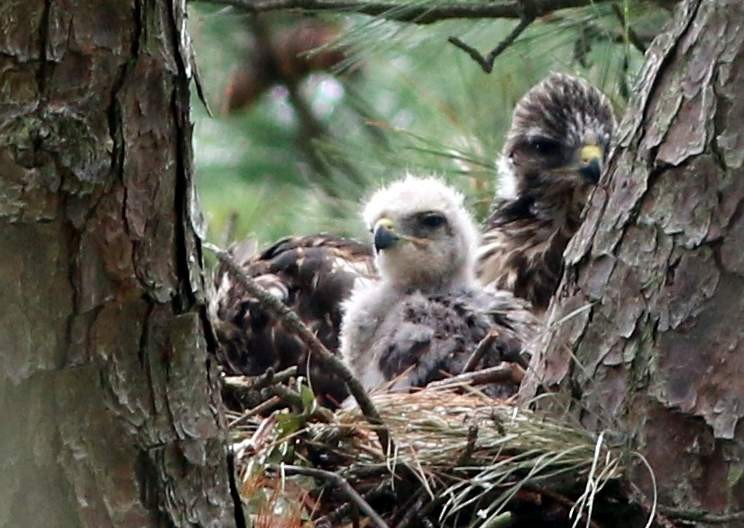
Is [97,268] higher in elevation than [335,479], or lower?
higher

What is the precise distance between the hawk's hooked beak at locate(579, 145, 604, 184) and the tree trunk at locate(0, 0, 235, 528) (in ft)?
7.59

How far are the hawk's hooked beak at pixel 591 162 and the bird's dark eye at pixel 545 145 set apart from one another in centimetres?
9

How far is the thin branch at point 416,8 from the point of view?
4047mm

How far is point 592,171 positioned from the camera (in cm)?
433

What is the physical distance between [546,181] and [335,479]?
1.94 m

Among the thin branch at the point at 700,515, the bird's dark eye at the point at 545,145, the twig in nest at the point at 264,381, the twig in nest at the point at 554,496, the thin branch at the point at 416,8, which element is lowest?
the thin branch at the point at 700,515

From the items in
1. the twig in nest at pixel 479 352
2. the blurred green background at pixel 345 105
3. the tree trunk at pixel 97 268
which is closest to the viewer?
the tree trunk at pixel 97 268

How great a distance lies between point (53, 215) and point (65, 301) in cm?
11

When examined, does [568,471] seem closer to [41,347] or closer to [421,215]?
[41,347]

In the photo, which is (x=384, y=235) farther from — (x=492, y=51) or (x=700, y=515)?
(x=700, y=515)

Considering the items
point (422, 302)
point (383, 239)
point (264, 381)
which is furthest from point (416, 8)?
point (264, 381)

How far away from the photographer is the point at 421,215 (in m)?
4.09

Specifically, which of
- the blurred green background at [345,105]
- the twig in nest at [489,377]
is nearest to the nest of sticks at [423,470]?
the twig in nest at [489,377]

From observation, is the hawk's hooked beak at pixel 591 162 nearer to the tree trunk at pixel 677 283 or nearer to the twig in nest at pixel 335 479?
the tree trunk at pixel 677 283
